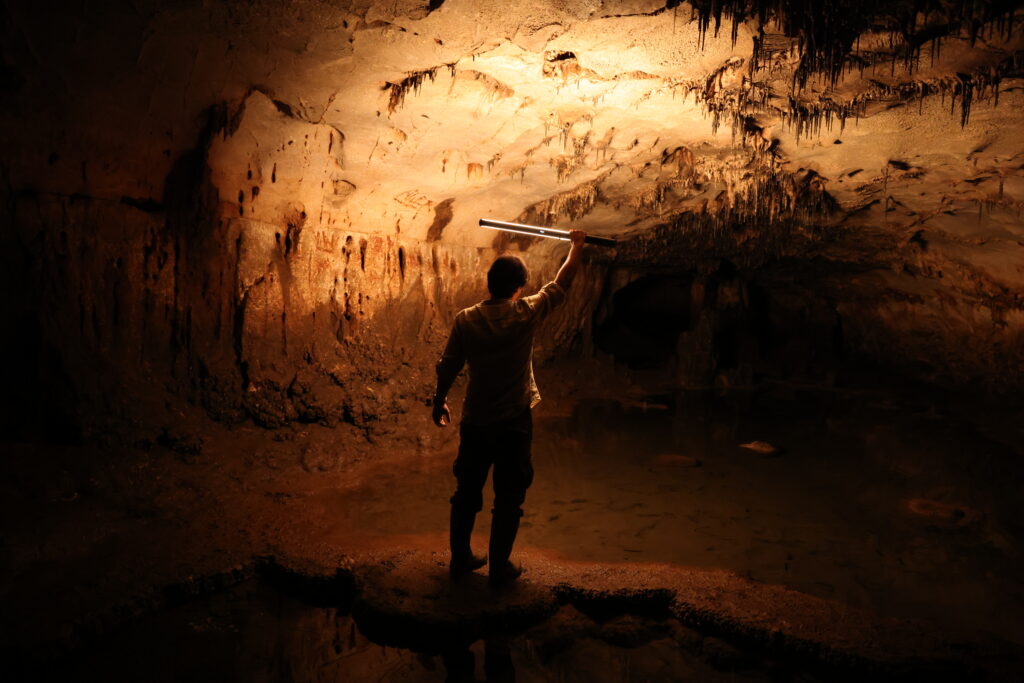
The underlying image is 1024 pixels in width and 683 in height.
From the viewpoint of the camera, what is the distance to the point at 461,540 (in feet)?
10.5

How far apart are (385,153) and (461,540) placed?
4145 millimetres

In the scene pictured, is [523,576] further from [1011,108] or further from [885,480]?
[1011,108]

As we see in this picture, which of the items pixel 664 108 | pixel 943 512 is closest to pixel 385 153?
pixel 664 108

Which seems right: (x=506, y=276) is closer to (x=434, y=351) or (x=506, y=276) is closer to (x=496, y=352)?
(x=496, y=352)

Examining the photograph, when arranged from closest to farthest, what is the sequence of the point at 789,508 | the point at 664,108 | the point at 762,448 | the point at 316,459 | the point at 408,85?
the point at 408,85 < the point at 789,508 < the point at 664,108 < the point at 316,459 < the point at 762,448

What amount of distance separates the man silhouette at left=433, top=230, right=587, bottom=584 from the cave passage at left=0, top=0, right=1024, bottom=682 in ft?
0.06

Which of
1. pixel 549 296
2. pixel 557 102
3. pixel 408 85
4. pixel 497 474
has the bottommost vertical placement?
pixel 497 474

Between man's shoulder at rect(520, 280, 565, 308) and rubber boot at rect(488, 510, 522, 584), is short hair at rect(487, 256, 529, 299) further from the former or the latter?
rubber boot at rect(488, 510, 522, 584)

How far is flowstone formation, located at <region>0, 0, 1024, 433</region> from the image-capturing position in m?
3.97

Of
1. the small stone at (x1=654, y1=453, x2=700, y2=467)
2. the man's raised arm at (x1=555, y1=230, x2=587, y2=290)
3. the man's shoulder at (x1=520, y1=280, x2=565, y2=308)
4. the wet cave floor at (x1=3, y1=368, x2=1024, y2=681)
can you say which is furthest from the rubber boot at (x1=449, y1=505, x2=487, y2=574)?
the small stone at (x1=654, y1=453, x2=700, y2=467)

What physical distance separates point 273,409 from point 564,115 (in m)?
3.99

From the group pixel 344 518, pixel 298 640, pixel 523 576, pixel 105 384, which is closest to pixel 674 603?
pixel 523 576

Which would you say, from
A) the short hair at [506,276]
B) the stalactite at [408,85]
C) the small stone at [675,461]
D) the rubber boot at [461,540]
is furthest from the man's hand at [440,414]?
the small stone at [675,461]

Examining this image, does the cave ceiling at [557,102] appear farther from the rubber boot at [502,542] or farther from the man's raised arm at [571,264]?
the rubber boot at [502,542]
